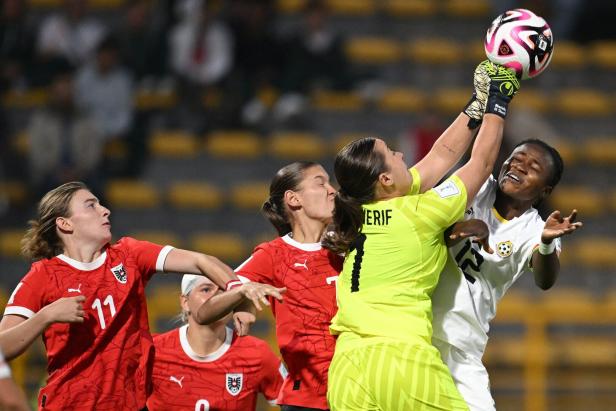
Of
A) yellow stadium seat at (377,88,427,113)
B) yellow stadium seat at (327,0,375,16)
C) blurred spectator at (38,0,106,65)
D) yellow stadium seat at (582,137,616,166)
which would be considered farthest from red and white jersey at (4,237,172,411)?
yellow stadium seat at (327,0,375,16)

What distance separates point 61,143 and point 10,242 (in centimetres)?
99

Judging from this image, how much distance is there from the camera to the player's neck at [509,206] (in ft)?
17.0

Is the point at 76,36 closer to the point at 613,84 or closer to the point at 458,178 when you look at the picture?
the point at 613,84

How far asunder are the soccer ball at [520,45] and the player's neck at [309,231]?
1.07 m

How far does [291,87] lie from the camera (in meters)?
10.9

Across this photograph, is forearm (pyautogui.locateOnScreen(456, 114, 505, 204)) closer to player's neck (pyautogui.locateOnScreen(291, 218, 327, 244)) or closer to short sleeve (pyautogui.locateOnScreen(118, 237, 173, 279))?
player's neck (pyautogui.locateOnScreen(291, 218, 327, 244))

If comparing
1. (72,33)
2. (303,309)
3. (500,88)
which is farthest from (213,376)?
(72,33)

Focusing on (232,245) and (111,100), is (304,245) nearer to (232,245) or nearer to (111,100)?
(232,245)

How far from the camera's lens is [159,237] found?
9.98m

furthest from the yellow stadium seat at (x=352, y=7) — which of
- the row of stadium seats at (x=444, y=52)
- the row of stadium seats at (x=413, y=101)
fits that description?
the row of stadium seats at (x=413, y=101)

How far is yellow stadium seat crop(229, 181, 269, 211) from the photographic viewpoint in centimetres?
1045

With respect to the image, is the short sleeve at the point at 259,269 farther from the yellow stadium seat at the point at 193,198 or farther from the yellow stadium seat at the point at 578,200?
the yellow stadium seat at the point at 578,200

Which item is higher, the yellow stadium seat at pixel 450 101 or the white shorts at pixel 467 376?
the yellow stadium seat at pixel 450 101

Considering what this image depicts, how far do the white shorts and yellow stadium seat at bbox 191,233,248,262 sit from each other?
491 centimetres
